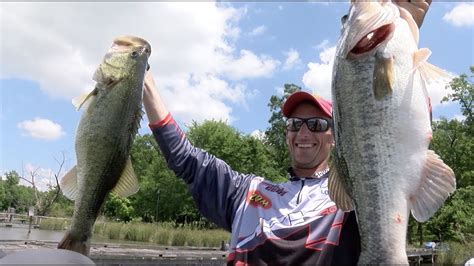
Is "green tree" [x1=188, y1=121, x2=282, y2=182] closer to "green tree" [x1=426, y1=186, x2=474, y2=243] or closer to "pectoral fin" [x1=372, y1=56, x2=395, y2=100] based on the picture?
"green tree" [x1=426, y1=186, x2=474, y2=243]

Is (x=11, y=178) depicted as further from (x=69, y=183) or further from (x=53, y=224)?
(x=69, y=183)

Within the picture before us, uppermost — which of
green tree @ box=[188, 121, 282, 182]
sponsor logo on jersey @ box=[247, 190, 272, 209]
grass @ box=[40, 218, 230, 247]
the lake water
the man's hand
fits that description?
green tree @ box=[188, 121, 282, 182]

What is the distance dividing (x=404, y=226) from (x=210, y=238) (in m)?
23.3

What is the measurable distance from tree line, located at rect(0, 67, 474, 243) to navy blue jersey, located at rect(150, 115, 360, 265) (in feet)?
96.7

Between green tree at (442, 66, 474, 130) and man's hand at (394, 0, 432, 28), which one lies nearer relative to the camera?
man's hand at (394, 0, 432, 28)

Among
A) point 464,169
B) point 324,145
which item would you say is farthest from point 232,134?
point 324,145

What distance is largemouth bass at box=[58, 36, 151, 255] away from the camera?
2.69m

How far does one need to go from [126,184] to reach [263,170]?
39.7 meters

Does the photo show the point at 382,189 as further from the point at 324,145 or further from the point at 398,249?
the point at 324,145

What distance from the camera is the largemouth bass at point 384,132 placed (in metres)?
2.17

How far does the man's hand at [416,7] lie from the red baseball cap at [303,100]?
0.89 metres

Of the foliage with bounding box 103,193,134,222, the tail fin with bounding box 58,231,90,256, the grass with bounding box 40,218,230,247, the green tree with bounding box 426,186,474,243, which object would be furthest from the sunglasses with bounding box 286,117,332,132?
the foliage with bounding box 103,193,134,222

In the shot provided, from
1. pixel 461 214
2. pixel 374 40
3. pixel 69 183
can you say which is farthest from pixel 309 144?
pixel 461 214

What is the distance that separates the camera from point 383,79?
87.3 inches
